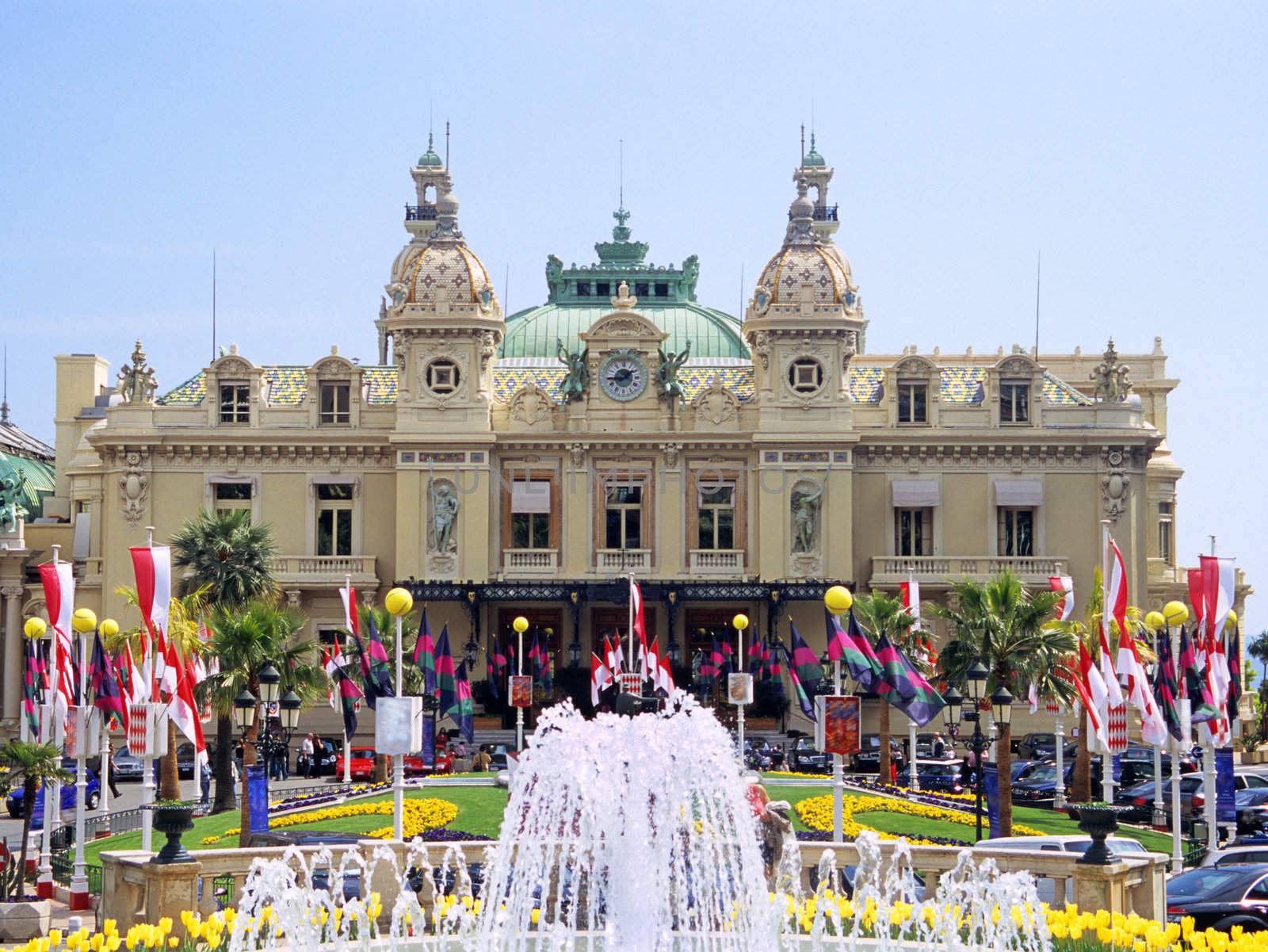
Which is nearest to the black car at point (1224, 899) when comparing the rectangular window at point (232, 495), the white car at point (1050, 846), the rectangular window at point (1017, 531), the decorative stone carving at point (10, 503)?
the white car at point (1050, 846)

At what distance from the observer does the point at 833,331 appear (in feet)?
232

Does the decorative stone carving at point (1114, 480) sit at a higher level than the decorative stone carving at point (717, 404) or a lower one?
lower

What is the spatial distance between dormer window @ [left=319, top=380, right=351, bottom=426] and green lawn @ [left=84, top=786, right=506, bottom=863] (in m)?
26.1

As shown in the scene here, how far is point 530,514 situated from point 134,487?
43.7ft

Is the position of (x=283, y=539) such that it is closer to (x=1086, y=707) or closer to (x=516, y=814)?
(x=1086, y=707)

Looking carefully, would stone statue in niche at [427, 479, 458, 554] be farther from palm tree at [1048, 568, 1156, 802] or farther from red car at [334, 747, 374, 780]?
palm tree at [1048, 568, 1156, 802]

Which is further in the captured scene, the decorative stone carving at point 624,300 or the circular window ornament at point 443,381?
the decorative stone carving at point 624,300

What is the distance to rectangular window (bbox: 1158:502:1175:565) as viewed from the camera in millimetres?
78250

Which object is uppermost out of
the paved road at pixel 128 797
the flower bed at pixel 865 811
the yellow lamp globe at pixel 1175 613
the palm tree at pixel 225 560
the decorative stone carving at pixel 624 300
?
the decorative stone carving at pixel 624 300

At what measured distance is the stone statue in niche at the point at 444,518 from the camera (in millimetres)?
70875

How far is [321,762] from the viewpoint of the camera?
6175 cm

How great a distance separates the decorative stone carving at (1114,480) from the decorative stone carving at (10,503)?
37.8m

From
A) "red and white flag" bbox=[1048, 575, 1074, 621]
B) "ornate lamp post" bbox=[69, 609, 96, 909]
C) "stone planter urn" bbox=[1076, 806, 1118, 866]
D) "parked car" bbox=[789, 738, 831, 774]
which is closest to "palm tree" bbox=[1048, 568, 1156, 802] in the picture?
"red and white flag" bbox=[1048, 575, 1074, 621]

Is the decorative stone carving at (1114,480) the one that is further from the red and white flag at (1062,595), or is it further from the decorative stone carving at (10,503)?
the decorative stone carving at (10,503)
